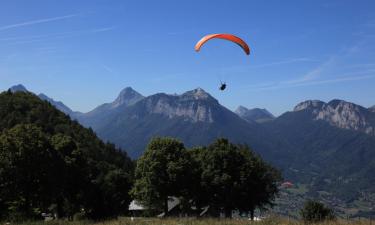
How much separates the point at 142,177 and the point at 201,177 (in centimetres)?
811

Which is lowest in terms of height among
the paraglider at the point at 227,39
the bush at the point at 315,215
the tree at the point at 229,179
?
the bush at the point at 315,215

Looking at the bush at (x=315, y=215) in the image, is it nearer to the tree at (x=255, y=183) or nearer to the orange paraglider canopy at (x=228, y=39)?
the orange paraglider canopy at (x=228, y=39)

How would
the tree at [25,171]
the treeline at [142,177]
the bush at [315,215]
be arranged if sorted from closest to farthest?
1. the bush at [315,215]
2. the tree at [25,171]
3. the treeline at [142,177]

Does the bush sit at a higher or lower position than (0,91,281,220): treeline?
lower

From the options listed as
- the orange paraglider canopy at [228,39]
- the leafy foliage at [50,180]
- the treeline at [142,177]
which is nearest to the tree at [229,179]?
the treeline at [142,177]

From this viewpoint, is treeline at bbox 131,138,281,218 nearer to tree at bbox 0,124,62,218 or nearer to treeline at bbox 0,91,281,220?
treeline at bbox 0,91,281,220

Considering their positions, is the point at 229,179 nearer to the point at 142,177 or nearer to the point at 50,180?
the point at 142,177

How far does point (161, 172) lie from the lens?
5762 centimetres

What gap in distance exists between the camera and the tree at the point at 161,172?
188ft

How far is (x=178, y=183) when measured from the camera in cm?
5791

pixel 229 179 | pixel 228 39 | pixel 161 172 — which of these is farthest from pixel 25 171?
pixel 228 39

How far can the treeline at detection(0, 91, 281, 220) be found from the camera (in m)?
49.0

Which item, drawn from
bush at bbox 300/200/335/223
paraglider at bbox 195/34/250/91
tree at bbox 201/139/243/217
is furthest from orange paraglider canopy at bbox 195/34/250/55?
tree at bbox 201/139/243/217

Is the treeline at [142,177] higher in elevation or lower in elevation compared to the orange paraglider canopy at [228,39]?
lower
